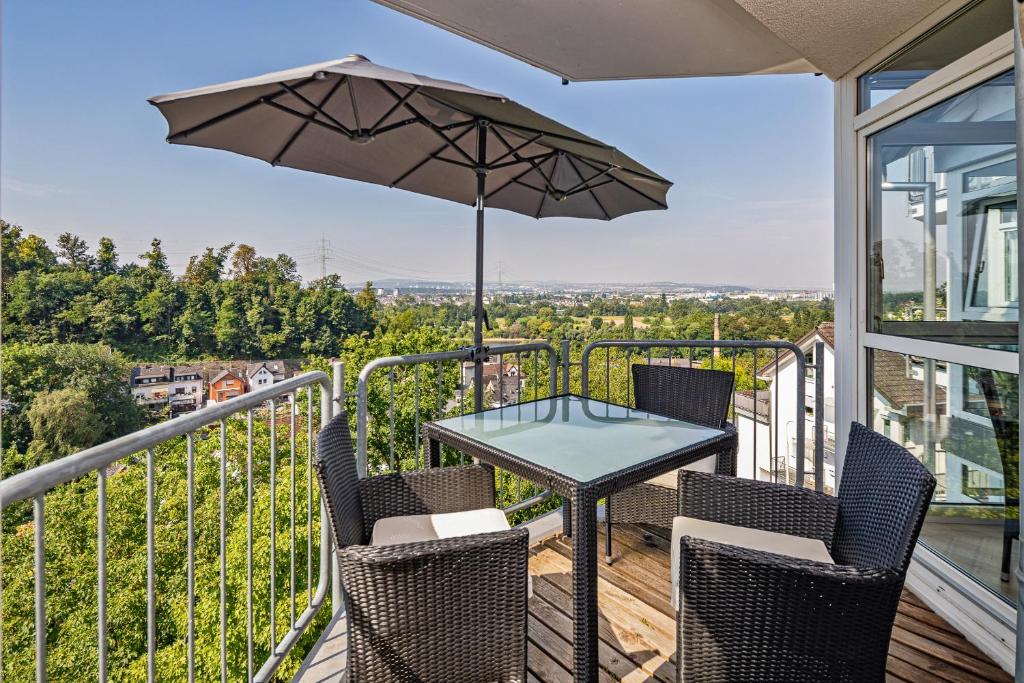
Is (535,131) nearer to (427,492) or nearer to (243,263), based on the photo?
(427,492)

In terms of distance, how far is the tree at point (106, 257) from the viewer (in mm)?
26708

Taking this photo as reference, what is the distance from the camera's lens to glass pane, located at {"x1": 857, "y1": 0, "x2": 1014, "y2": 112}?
7.10ft

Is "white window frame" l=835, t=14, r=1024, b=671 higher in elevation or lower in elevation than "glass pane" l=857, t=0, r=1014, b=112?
lower

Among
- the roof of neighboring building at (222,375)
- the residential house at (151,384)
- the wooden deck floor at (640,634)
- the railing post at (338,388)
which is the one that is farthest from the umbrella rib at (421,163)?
the residential house at (151,384)

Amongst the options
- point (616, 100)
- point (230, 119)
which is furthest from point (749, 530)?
point (616, 100)

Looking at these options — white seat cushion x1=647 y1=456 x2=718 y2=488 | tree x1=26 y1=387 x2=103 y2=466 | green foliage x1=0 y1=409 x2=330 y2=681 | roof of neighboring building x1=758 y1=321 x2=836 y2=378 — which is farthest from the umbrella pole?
tree x1=26 y1=387 x2=103 y2=466

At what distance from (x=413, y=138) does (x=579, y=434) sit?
6.07 feet

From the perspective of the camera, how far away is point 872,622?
4.05 ft

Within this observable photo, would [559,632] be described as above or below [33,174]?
below

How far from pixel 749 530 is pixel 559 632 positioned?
92 cm

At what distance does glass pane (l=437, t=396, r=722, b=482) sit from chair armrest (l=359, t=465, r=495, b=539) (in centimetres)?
17

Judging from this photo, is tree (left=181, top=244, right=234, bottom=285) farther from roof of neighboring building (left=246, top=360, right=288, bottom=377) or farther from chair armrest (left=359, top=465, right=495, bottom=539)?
chair armrest (left=359, top=465, right=495, bottom=539)

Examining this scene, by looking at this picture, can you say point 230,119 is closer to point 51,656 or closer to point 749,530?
point 749,530

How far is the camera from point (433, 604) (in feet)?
4.38
